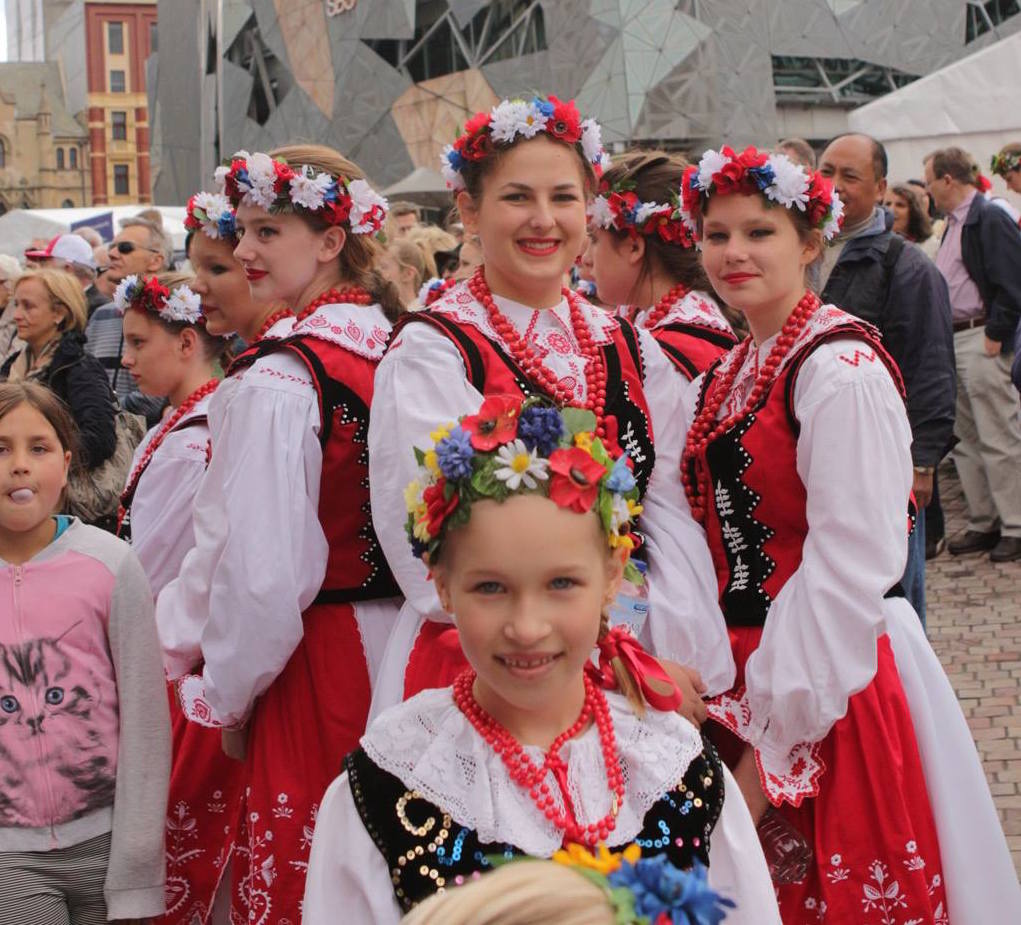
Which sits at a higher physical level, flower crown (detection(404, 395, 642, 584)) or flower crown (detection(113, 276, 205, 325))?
flower crown (detection(113, 276, 205, 325))

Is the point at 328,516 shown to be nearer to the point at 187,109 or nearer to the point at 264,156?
the point at 264,156

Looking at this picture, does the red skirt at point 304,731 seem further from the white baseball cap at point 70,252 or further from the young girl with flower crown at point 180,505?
the white baseball cap at point 70,252

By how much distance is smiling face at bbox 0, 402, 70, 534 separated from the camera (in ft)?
12.4

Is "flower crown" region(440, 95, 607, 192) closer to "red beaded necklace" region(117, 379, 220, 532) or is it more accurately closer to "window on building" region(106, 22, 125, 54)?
"red beaded necklace" region(117, 379, 220, 532)

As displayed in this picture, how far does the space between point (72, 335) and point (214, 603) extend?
4.25 metres

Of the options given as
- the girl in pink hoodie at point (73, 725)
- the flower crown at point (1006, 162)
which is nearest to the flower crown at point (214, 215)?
the girl in pink hoodie at point (73, 725)

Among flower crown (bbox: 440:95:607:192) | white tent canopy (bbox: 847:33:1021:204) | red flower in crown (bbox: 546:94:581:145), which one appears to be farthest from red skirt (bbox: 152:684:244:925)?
white tent canopy (bbox: 847:33:1021:204)

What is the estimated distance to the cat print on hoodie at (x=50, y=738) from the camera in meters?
3.61

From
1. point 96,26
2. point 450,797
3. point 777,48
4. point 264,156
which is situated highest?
point 96,26

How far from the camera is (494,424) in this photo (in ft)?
8.09

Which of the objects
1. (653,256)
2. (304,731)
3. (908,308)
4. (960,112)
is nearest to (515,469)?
(304,731)

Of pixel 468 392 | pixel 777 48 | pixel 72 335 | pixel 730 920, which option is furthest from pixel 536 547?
pixel 777 48

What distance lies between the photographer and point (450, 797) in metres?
2.44

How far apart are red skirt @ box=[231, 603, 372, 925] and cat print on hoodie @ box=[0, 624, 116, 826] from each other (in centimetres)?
37
